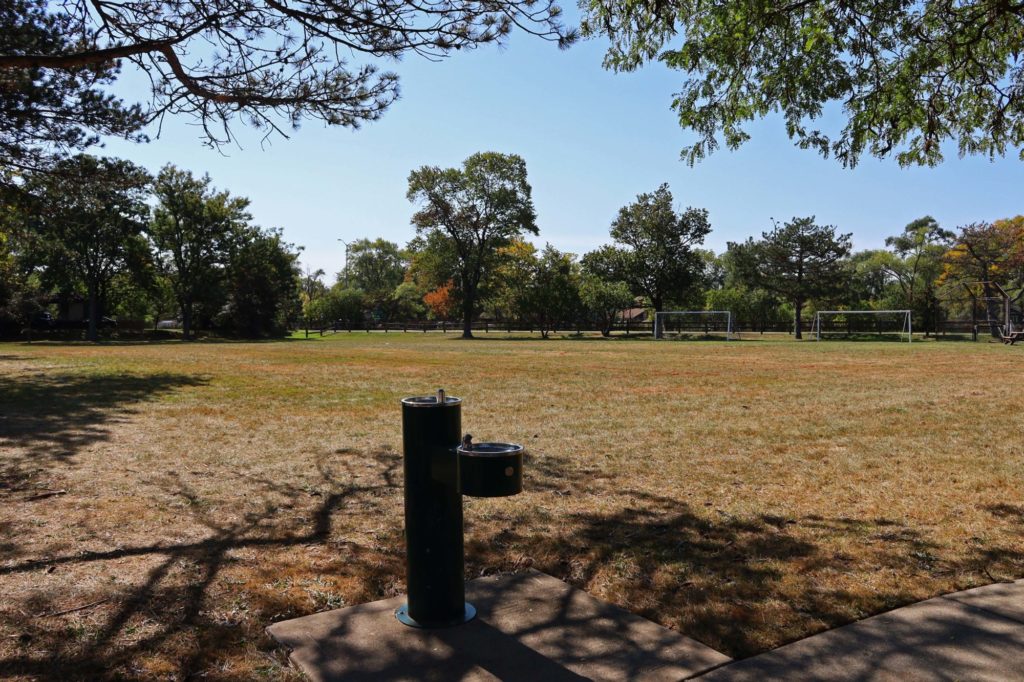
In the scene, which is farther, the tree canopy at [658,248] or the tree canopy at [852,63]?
the tree canopy at [658,248]

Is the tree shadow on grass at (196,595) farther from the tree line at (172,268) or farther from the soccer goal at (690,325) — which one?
the soccer goal at (690,325)

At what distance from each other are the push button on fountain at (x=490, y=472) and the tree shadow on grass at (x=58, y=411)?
14.5 ft

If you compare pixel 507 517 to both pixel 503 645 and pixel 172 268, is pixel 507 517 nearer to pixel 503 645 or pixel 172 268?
pixel 503 645

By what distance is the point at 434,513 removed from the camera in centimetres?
302

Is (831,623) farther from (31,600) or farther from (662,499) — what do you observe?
(31,600)

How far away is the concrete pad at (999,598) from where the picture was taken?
3.10 metres

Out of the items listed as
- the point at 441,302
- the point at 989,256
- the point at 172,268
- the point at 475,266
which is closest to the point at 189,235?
the point at 172,268

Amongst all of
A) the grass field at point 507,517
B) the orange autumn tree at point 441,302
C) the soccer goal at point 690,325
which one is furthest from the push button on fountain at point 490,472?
the orange autumn tree at point 441,302

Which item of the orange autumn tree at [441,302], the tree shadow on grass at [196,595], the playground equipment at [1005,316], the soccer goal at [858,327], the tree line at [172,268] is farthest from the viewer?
the orange autumn tree at [441,302]

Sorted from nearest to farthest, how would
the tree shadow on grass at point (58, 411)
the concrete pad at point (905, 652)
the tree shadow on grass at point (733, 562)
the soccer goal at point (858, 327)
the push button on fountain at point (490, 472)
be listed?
the concrete pad at point (905, 652), the push button on fountain at point (490, 472), the tree shadow on grass at point (733, 562), the tree shadow on grass at point (58, 411), the soccer goal at point (858, 327)

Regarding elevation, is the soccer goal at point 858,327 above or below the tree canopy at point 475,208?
below

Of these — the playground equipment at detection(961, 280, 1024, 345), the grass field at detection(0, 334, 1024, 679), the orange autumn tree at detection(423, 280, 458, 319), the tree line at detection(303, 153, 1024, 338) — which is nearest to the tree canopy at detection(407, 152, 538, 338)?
the tree line at detection(303, 153, 1024, 338)

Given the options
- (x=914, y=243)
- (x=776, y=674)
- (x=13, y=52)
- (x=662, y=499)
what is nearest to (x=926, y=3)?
(x=662, y=499)

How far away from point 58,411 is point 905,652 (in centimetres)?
1038
